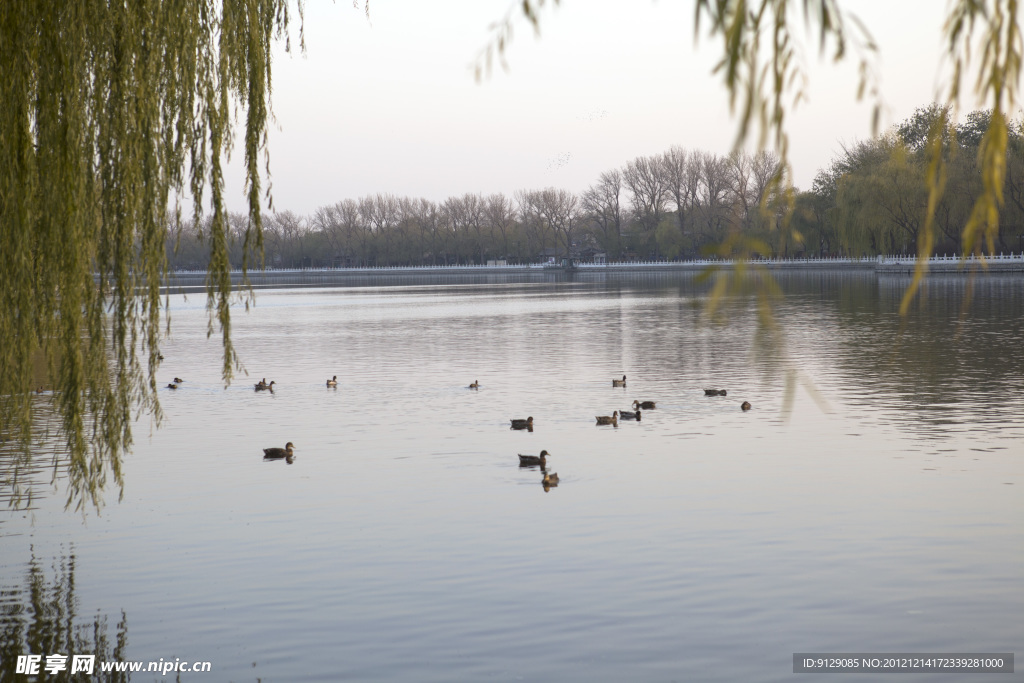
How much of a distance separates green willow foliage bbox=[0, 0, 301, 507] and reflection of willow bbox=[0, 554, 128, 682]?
9.85 ft

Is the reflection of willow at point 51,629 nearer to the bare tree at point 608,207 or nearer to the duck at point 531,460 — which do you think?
the duck at point 531,460

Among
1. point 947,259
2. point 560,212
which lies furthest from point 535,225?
point 947,259

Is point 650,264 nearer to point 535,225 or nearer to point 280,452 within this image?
point 535,225

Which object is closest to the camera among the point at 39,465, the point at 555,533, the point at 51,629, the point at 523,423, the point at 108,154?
the point at 108,154

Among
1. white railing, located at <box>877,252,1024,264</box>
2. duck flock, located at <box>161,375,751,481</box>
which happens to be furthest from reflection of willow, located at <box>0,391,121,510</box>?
white railing, located at <box>877,252,1024,264</box>

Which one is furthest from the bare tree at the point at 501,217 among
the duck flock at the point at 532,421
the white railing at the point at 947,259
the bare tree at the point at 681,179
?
the duck flock at the point at 532,421

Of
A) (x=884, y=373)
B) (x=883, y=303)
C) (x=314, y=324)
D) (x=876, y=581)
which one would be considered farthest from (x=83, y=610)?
(x=883, y=303)

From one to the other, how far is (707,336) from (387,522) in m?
30.5

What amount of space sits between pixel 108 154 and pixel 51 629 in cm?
512

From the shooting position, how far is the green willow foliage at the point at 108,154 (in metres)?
6.18

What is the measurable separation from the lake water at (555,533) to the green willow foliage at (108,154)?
3.43 meters

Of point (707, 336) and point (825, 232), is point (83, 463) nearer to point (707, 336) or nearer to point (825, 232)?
point (707, 336)

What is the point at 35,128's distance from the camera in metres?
6.36

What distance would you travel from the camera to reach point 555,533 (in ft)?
40.0
